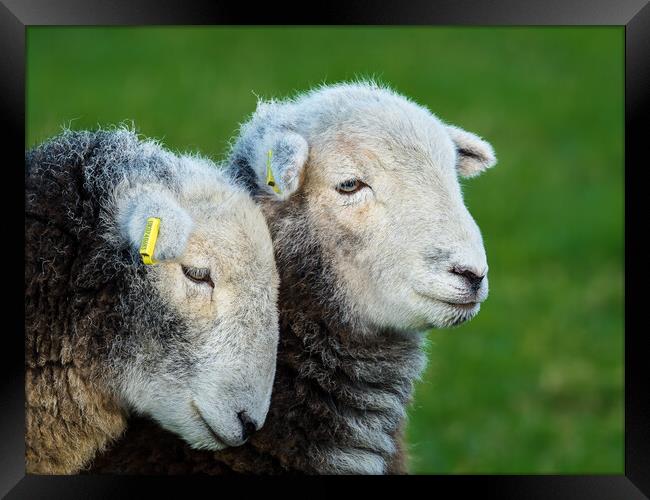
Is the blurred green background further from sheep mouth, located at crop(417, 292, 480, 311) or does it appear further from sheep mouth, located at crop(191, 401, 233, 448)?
sheep mouth, located at crop(417, 292, 480, 311)

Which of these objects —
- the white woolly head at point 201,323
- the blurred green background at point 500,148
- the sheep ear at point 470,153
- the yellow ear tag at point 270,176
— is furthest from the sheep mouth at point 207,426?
the blurred green background at point 500,148

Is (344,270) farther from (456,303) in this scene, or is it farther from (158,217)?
(158,217)

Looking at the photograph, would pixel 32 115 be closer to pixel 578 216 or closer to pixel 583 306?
pixel 583 306

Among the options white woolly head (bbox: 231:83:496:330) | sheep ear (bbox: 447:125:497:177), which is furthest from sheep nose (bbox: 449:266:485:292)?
sheep ear (bbox: 447:125:497:177)

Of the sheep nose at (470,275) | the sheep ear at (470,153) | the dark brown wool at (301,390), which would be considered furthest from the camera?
the sheep ear at (470,153)

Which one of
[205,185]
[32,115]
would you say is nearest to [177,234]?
[205,185]

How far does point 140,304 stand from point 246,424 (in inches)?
20.0

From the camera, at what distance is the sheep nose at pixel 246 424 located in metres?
3.47

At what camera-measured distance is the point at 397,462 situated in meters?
3.98

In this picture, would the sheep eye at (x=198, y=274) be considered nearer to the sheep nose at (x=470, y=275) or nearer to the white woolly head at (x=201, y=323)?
the white woolly head at (x=201, y=323)

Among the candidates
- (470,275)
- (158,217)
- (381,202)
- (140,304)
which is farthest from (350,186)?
(140,304)

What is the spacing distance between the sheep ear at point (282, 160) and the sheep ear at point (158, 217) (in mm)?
330

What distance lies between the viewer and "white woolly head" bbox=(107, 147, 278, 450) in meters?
3.47

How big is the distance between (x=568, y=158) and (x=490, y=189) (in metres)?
0.70
